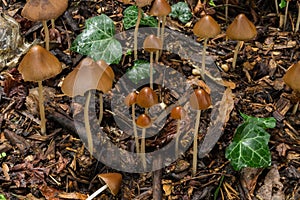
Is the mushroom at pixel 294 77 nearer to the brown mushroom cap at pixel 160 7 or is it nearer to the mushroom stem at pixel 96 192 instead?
the brown mushroom cap at pixel 160 7

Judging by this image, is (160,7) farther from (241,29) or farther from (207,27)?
(241,29)

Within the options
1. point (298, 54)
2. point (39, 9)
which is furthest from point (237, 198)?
point (39, 9)

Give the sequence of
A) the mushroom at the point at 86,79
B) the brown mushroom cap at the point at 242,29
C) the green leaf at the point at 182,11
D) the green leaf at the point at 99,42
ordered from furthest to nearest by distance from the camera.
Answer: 1. the green leaf at the point at 182,11
2. the green leaf at the point at 99,42
3. the brown mushroom cap at the point at 242,29
4. the mushroom at the point at 86,79

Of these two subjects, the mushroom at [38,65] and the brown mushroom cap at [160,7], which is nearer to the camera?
the mushroom at [38,65]

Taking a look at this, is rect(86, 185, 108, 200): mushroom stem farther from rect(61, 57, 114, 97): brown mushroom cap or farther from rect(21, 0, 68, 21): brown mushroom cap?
rect(21, 0, 68, 21): brown mushroom cap

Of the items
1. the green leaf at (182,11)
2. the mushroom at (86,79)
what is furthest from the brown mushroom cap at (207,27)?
the green leaf at (182,11)

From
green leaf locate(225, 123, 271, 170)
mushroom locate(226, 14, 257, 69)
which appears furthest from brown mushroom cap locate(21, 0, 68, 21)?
green leaf locate(225, 123, 271, 170)

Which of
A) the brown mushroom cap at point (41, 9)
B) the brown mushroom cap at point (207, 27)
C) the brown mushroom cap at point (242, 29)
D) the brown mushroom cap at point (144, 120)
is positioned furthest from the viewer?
the brown mushroom cap at point (242, 29)
